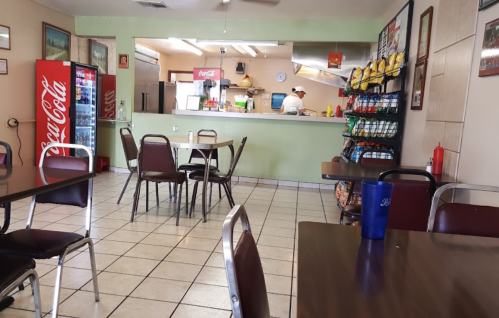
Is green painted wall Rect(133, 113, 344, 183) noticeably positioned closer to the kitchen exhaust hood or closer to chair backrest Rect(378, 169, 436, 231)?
the kitchen exhaust hood

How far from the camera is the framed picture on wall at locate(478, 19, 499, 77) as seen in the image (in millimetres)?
2172

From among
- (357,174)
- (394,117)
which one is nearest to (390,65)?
(394,117)

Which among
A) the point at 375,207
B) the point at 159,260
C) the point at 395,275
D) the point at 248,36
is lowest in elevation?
the point at 159,260

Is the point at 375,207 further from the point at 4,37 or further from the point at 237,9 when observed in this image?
the point at 4,37

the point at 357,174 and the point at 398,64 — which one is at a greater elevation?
the point at 398,64

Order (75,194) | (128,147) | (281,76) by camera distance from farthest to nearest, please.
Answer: (281,76), (128,147), (75,194)

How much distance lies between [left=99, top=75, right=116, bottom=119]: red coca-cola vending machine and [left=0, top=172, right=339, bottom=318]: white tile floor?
257cm

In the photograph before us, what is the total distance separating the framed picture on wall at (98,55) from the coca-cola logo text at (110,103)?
1.74ft

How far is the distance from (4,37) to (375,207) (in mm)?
5504

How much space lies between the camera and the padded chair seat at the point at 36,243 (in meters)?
1.68

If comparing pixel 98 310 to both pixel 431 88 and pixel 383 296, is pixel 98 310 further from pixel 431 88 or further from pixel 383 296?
pixel 431 88

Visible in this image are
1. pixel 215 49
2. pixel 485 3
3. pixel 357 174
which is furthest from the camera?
pixel 215 49

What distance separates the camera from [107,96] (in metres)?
6.85

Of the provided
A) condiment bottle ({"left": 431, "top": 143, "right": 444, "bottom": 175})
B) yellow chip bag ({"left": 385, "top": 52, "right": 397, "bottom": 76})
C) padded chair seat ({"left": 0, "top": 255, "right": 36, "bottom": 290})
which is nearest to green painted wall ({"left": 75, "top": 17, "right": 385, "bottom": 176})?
yellow chip bag ({"left": 385, "top": 52, "right": 397, "bottom": 76})
